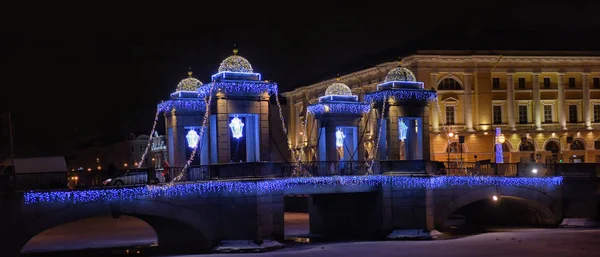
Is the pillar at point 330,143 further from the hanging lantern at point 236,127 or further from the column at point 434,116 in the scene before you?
the column at point 434,116

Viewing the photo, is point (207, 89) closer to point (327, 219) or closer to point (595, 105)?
point (327, 219)

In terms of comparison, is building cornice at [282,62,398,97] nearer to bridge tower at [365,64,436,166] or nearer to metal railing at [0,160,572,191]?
metal railing at [0,160,572,191]

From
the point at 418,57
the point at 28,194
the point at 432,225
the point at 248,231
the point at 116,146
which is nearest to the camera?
the point at 28,194

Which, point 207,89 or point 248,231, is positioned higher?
point 207,89

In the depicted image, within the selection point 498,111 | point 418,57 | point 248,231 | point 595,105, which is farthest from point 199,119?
point 595,105

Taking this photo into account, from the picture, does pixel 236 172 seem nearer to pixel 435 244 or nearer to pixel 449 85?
pixel 435 244

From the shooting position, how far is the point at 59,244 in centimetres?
5447

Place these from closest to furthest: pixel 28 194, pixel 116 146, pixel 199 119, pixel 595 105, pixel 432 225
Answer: pixel 28 194 → pixel 432 225 → pixel 199 119 → pixel 595 105 → pixel 116 146

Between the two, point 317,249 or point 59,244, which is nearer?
point 317,249

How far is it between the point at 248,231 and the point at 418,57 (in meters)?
42.0

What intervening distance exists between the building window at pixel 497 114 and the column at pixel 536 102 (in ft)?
12.1

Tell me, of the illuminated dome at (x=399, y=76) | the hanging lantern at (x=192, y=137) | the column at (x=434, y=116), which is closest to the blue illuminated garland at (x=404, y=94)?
the illuminated dome at (x=399, y=76)

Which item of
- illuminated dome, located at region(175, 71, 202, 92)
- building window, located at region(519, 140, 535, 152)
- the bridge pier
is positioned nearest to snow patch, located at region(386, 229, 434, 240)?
the bridge pier

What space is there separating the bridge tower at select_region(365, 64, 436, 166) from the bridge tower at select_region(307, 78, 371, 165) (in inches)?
96.7
